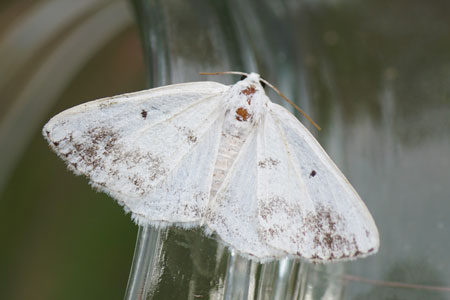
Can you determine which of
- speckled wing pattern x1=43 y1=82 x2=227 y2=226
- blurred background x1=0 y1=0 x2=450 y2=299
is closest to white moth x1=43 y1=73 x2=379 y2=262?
speckled wing pattern x1=43 y1=82 x2=227 y2=226

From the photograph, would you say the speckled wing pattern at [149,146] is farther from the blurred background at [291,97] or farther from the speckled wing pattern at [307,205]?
the blurred background at [291,97]

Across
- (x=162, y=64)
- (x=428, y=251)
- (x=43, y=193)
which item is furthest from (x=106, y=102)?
(x=428, y=251)

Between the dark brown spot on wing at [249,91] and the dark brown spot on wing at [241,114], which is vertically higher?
the dark brown spot on wing at [249,91]

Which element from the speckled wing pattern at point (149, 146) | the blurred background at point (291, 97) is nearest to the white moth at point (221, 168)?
the speckled wing pattern at point (149, 146)

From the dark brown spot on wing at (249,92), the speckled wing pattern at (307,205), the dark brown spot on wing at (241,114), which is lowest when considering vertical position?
the speckled wing pattern at (307,205)

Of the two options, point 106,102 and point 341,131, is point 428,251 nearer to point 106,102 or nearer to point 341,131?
point 341,131

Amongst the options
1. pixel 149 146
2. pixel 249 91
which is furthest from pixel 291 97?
pixel 149 146

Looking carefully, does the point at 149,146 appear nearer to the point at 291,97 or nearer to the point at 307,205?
the point at 307,205
